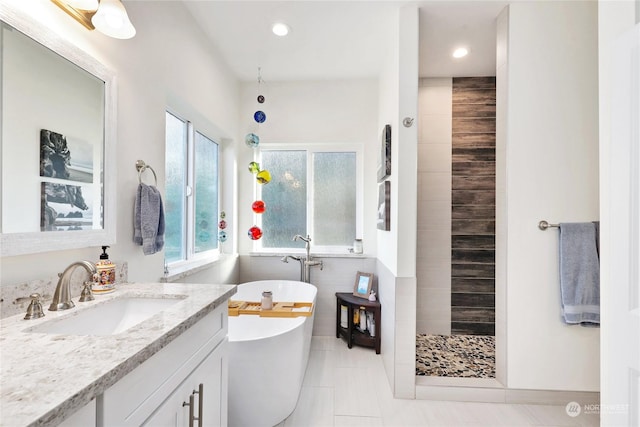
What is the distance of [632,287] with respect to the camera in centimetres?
85

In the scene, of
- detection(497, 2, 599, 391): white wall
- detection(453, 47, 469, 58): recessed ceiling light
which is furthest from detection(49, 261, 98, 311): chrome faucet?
detection(453, 47, 469, 58): recessed ceiling light

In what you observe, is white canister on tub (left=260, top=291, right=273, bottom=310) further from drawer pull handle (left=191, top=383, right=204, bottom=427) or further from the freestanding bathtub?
drawer pull handle (left=191, top=383, right=204, bottom=427)

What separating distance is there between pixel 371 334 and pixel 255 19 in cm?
284

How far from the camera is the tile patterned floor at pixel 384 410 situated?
1.75 m

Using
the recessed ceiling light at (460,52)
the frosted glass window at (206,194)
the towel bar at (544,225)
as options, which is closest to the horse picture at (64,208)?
the frosted glass window at (206,194)

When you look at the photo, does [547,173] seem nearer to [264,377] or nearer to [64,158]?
[264,377]

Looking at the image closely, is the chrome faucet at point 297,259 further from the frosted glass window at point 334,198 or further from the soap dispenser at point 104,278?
the soap dispenser at point 104,278

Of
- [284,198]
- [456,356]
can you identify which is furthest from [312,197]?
[456,356]

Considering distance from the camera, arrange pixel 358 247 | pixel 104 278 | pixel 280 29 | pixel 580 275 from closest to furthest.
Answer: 1. pixel 104 278
2. pixel 580 275
3. pixel 280 29
4. pixel 358 247

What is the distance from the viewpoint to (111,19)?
111 centimetres

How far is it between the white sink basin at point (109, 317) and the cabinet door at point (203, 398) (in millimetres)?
299

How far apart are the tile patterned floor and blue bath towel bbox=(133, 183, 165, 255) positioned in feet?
4.33

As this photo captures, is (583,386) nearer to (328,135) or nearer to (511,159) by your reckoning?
(511,159)

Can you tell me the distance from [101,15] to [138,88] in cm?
44
